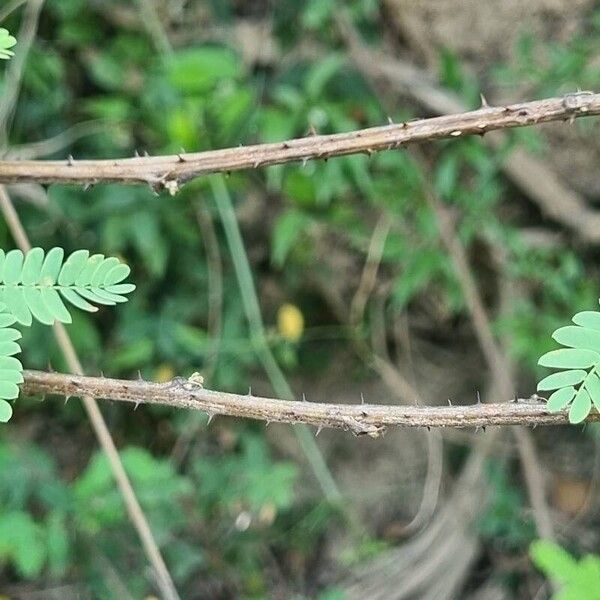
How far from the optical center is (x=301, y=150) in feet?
2.92

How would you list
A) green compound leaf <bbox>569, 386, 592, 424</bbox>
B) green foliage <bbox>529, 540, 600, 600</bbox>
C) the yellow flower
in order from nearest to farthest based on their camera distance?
green compound leaf <bbox>569, 386, 592, 424</bbox> → green foliage <bbox>529, 540, 600, 600</bbox> → the yellow flower

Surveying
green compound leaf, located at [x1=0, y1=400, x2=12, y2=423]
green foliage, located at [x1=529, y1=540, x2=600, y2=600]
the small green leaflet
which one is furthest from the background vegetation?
the small green leaflet

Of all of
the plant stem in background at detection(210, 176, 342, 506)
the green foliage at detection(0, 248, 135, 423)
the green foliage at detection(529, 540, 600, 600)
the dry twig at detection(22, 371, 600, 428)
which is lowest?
the green foliage at detection(529, 540, 600, 600)

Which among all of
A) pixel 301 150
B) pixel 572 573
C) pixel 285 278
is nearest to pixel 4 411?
pixel 301 150

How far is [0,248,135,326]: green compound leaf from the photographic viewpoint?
0.85m

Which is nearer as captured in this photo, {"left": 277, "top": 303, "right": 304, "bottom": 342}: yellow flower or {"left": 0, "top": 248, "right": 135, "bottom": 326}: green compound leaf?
{"left": 0, "top": 248, "right": 135, "bottom": 326}: green compound leaf

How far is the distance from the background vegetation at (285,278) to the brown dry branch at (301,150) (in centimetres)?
85

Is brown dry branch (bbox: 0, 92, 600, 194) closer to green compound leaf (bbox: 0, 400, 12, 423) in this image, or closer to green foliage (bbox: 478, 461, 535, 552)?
green compound leaf (bbox: 0, 400, 12, 423)

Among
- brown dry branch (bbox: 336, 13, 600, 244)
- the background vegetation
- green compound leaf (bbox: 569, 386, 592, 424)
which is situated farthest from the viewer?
brown dry branch (bbox: 336, 13, 600, 244)

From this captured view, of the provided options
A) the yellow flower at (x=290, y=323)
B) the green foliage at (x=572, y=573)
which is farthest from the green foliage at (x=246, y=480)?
the green foliage at (x=572, y=573)

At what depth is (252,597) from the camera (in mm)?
2059

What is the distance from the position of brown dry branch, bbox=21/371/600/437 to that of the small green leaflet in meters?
0.02

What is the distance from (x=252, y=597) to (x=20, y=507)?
632 mm

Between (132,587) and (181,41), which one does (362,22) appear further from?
(132,587)
